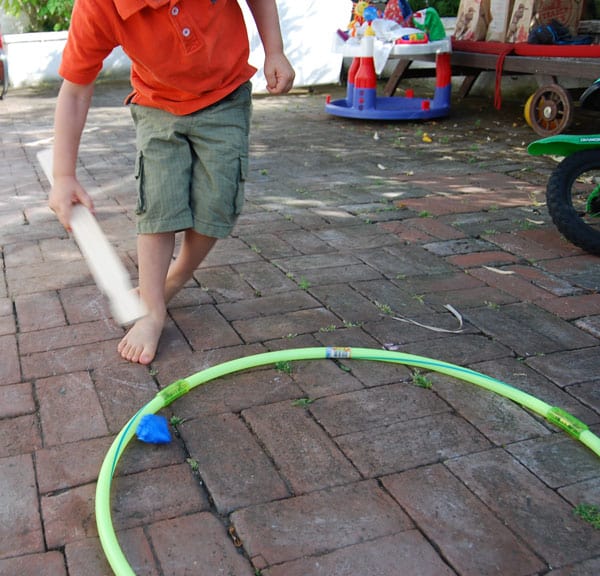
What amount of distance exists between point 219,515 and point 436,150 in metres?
4.69

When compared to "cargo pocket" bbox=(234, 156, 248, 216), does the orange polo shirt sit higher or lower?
higher

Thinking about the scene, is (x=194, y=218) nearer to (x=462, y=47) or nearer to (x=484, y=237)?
(x=484, y=237)

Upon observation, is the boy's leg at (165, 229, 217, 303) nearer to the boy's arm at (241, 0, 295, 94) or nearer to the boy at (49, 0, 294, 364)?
the boy at (49, 0, 294, 364)

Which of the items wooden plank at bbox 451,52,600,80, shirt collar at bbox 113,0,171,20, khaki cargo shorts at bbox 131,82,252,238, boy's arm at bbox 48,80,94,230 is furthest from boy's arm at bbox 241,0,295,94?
wooden plank at bbox 451,52,600,80

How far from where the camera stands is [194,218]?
8.51 feet

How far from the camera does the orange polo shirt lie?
7.29 feet

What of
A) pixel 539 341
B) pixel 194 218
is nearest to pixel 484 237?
pixel 539 341

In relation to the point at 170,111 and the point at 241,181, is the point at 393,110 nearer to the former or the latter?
the point at 241,181

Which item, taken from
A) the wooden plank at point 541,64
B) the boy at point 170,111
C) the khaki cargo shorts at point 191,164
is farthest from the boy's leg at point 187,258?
the wooden plank at point 541,64

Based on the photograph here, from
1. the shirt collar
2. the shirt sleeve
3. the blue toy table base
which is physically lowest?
the blue toy table base

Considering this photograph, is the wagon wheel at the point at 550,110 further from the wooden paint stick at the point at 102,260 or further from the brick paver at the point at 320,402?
the wooden paint stick at the point at 102,260

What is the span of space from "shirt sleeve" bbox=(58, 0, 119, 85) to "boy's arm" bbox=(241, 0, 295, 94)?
1.74ft

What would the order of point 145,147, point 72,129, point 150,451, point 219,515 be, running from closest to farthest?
point 219,515 → point 150,451 → point 72,129 → point 145,147

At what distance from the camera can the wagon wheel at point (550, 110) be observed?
600cm
